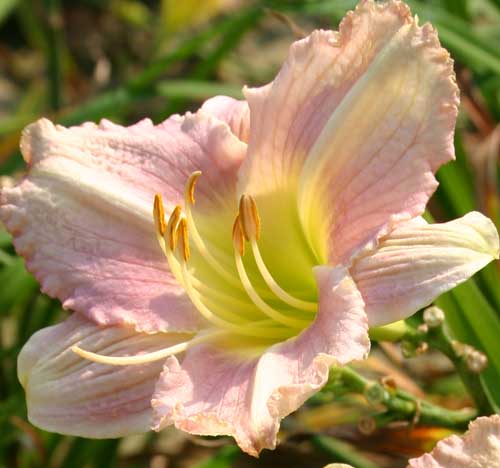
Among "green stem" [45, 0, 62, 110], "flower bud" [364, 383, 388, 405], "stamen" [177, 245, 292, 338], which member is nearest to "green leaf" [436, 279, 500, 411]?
"flower bud" [364, 383, 388, 405]

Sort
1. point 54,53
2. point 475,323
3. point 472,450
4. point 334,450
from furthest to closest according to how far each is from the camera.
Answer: point 54,53
point 334,450
point 475,323
point 472,450

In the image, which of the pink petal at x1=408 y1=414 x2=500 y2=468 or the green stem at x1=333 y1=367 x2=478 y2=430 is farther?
the green stem at x1=333 y1=367 x2=478 y2=430

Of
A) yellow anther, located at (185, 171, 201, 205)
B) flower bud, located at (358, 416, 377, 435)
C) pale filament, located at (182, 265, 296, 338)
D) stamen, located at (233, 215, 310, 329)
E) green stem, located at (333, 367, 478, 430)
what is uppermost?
yellow anther, located at (185, 171, 201, 205)

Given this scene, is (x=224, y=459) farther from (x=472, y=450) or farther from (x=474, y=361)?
(x=472, y=450)

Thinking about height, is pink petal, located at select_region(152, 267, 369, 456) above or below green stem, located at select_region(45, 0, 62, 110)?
A: above

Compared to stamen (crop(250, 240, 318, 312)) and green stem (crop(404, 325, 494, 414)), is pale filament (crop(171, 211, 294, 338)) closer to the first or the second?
stamen (crop(250, 240, 318, 312))

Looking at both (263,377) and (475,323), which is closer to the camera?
(263,377)

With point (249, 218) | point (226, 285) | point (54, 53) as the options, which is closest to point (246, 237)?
point (249, 218)

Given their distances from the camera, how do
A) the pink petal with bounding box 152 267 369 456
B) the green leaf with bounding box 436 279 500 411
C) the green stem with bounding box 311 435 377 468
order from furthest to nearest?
the green stem with bounding box 311 435 377 468 → the green leaf with bounding box 436 279 500 411 → the pink petal with bounding box 152 267 369 456

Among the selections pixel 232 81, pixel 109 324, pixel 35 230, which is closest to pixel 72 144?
pixel 35 230
